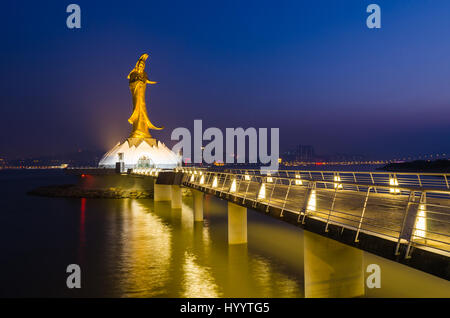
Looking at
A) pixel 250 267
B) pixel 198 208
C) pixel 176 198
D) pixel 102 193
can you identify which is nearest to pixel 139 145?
pixel 102 193

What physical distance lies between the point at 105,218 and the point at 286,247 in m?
21.2

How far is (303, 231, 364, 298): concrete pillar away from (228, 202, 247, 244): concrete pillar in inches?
421

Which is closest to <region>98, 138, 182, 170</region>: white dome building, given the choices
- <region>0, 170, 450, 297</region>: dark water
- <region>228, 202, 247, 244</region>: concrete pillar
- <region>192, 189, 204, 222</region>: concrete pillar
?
<region>0, 170, 450, 297</region>: dark water

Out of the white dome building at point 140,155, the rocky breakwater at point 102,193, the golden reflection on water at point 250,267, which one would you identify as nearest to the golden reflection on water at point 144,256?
the golden reflection on water at point 250,267

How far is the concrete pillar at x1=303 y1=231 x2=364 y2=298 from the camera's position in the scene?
38.5 ft

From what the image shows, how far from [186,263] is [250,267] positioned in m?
3.66

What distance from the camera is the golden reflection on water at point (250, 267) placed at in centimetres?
1191

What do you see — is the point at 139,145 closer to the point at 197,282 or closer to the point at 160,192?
the point at 160,192

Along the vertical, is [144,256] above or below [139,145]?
below

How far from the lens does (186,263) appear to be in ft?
68.2

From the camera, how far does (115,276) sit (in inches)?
740

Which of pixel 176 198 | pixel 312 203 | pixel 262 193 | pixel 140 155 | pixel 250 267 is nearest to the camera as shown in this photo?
pixel 312 203
